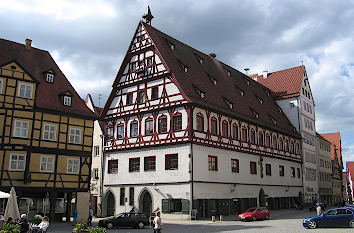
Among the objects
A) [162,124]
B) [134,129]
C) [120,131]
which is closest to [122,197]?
[120,131]

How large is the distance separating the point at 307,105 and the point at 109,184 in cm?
3669

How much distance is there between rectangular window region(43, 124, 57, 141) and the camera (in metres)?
31.1

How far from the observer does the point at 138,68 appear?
40.0 meters

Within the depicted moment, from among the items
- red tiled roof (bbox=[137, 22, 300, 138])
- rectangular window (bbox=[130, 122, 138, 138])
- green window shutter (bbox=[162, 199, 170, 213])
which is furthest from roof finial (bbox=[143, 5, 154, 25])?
green window shutter (bbox=[162, 199, 170, 213])

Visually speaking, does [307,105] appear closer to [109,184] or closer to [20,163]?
[109,184]

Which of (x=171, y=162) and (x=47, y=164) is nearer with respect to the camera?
(x=47, y=164)

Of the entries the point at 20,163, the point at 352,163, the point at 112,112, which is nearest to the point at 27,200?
the point at 20,163

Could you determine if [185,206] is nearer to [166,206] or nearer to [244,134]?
[166,206]

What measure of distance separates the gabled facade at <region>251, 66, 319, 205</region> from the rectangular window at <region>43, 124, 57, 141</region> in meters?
38.4

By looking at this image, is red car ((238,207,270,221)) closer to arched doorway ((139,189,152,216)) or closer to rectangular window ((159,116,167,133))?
arched doorway ((139,189,152,216))

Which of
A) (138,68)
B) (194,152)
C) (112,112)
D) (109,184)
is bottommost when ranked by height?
(109,184)

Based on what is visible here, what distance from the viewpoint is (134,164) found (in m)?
38.5

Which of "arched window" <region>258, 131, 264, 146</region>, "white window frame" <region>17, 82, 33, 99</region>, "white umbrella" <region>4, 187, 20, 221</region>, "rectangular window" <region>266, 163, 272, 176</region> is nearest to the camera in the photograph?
"white umbrella" <region>4, 187, 20, 221</region>

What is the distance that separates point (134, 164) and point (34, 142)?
446 inches
